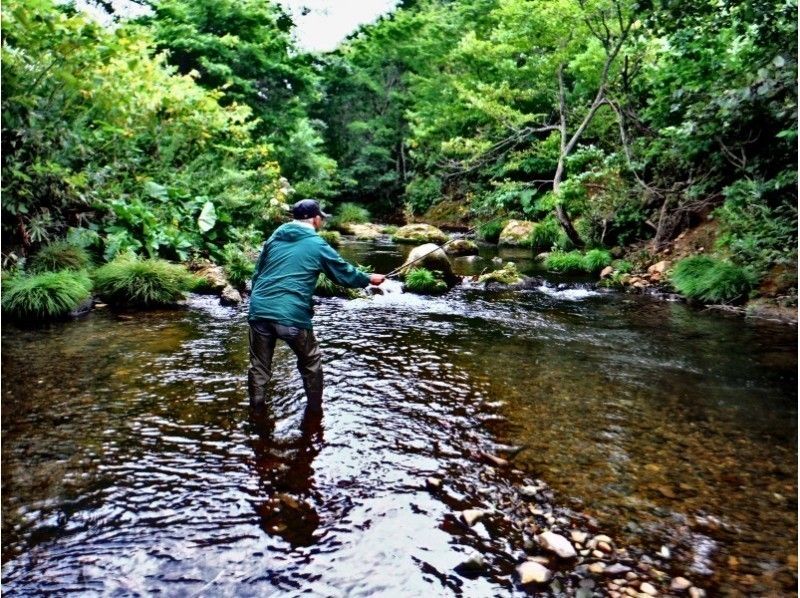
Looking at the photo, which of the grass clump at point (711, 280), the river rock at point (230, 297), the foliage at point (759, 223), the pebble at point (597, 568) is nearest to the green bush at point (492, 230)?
the grass clump at point (711, 280)

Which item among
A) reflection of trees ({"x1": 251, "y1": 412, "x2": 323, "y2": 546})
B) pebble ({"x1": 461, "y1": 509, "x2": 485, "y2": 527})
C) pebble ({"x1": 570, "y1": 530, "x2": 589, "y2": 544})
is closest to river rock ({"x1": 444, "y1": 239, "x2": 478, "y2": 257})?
reflection of trees ({"x1": 251, "y1": 412, "x2": 323, "y2": 546})

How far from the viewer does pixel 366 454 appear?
420 centimetres

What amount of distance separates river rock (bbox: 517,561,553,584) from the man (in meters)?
2.51

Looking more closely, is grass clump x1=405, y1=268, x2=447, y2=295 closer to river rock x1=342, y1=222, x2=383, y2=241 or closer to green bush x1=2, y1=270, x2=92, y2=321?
green bush x1=2, y1=270, x2=92, y2=321

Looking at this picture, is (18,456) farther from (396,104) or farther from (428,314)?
(396,104)

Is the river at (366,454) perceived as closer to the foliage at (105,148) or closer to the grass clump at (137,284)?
the grass clump at (137,284)

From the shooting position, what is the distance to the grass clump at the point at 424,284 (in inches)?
448

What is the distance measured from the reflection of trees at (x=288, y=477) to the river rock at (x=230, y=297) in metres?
5.41

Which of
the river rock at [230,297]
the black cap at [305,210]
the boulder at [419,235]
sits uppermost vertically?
the black cap at [305,210]

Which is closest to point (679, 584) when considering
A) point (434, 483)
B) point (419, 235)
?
point (434, 483)

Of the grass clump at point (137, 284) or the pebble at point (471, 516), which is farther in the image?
the grass clump at point (137, 284)

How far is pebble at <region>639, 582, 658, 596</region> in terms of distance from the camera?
2.74 metres

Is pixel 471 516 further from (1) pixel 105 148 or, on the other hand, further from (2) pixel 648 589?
(1) pixel 105 148

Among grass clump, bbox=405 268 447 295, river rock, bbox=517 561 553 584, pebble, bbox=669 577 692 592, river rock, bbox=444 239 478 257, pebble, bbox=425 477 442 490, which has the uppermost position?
river rock, bbox=444 239 478 257
